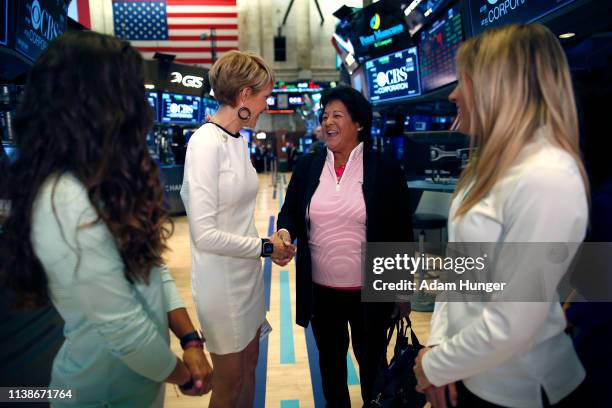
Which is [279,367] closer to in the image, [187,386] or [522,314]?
[187,386]

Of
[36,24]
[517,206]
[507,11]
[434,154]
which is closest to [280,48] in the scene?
[434,154]

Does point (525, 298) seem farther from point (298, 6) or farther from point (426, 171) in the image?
point (298, 6)

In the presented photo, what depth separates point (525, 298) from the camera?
1.05 m

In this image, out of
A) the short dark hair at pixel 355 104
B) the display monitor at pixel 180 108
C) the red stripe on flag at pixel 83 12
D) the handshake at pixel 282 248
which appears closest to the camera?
the handshake at pixel 282 248

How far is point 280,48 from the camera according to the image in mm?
23188

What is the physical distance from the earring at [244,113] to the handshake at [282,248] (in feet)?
1.90

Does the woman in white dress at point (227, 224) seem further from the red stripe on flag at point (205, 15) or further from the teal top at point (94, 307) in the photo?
the red stripe on flag at point (205, 15)

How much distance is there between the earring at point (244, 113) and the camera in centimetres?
195

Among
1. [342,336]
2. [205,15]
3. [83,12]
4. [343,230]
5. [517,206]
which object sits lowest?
[342,336]

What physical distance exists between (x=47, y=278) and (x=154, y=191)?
0.34m

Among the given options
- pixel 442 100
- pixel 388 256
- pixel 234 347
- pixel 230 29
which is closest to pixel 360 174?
pixel 388 256

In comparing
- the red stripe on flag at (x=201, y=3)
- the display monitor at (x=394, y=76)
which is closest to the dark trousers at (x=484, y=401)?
the display monitor at (x=394, y=76)

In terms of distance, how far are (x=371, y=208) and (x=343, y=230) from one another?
0.61 feet

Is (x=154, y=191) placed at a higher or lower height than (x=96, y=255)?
higher
